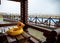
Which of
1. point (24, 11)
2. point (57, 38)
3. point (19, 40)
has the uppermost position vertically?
point (24, 11)

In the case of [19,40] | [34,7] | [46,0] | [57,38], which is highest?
[46,0]

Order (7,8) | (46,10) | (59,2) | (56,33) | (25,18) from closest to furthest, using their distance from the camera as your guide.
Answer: (56,33) → (25,18) → (7,8) → (59,2) → (46,10)

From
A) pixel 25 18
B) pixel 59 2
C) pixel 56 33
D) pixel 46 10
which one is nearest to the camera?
pixel 56 33

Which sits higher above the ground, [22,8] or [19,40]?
[22,8]

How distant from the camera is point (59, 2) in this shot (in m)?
8.35

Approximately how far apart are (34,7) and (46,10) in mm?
1432

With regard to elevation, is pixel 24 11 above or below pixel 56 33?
above

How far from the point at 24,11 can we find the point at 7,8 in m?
5.35

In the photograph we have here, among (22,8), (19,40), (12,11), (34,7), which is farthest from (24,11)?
(34,7)

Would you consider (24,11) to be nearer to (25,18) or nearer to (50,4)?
(25,18)

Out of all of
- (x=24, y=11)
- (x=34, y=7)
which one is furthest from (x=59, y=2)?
(x=24, y=11)

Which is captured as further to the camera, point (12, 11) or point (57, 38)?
point (12, 11)

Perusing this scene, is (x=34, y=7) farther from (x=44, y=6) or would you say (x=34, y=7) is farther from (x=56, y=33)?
Answer: (x=56, y=33)

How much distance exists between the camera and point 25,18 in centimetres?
257
